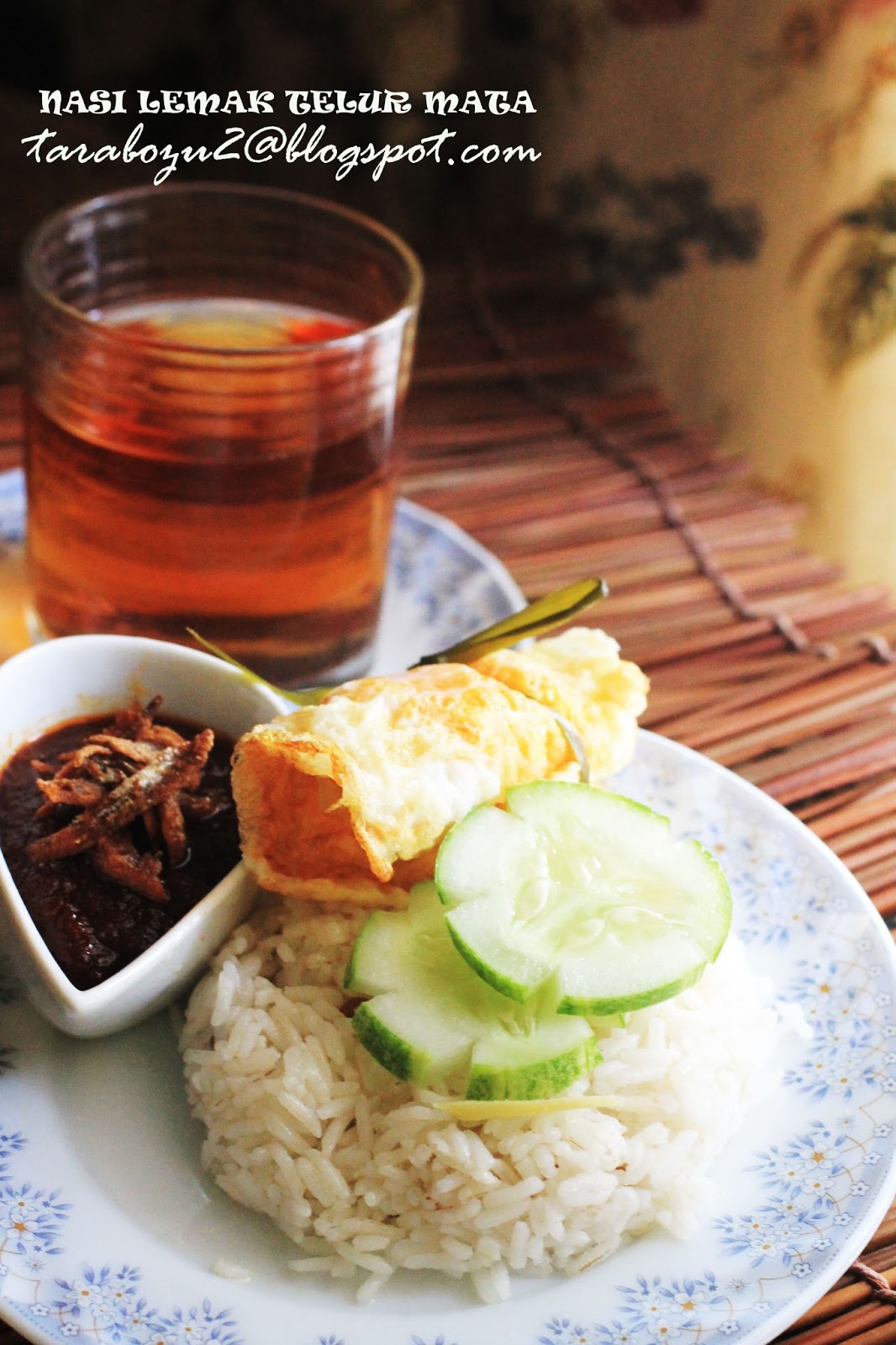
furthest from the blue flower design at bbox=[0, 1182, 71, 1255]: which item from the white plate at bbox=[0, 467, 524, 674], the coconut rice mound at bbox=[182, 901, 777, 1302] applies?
the white plate at bbox=[0, 467, 524, 674]

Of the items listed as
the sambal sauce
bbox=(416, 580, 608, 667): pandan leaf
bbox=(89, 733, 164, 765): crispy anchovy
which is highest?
bbox=(416, 580, 608, 667): pandan leaf

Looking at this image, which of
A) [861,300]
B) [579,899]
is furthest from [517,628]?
[861,300]

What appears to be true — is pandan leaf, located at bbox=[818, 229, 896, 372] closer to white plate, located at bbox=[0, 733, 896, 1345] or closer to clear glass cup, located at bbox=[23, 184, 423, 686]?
clear glass cup, located at bbox=[23, 184, 423, 686]

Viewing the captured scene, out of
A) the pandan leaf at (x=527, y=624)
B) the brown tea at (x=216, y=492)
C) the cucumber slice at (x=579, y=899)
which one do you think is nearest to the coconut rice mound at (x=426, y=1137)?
the cucumber slice at (x=579, y=899)

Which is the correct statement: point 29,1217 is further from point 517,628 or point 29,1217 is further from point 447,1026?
point 517,628

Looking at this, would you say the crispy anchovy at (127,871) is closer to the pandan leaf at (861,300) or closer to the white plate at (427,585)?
the white plate at (427,585)

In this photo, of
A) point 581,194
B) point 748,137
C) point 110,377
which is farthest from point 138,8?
point 110,377
